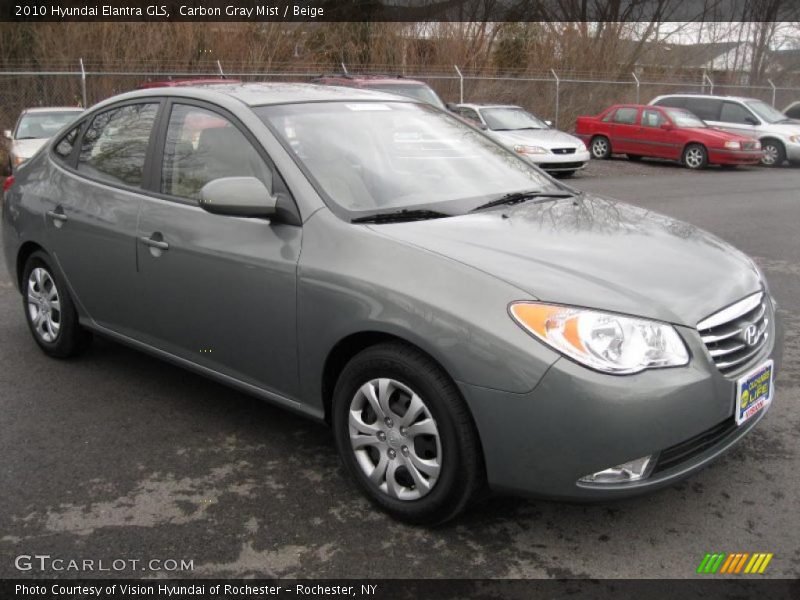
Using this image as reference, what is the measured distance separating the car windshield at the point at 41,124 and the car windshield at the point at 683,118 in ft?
43.2

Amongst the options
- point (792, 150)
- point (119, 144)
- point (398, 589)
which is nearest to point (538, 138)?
point (792, 150)

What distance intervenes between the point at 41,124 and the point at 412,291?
42.2 ft

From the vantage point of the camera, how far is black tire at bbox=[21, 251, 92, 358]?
4.80 metres

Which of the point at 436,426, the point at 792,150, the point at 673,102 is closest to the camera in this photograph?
the point at 436,426

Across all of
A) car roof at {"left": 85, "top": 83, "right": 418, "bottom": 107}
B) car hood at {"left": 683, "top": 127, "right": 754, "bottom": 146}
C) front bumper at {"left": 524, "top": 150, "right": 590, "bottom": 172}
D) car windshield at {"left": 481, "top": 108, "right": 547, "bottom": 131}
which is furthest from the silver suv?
car roof at {"left": 85, "top": 83, "right": 418, "bottom": 107}

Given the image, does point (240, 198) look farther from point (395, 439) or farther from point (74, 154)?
point (74, 154)

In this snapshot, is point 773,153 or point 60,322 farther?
point 773,153

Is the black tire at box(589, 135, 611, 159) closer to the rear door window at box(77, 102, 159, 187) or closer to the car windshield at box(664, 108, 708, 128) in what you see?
the car windshield at box(664, 108, 708, 128)

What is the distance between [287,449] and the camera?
3.84 meters

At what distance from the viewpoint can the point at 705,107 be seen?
20891 millimetres

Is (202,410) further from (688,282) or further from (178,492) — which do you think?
(688,282)

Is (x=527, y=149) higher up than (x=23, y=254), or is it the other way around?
(x=23, y=254)

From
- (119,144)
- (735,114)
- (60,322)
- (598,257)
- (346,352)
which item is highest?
(119,144)

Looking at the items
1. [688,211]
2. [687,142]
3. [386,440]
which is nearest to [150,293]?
[386,440]
